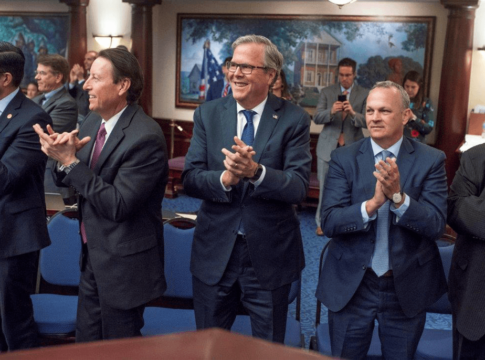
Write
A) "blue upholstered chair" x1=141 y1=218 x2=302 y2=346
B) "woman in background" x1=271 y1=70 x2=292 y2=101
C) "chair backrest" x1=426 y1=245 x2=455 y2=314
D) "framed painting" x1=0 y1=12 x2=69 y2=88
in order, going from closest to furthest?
"blue upholstered chair" x1=141 y1=218 x2=302 y2=346 → "chair backrest" x1=426 y1=245 x2=455 y2=314 → "woman in background" x1=271 y1=70 x2=292 y2=101 → "framed painting" x1=0 y1=12 x2=69 y2=88

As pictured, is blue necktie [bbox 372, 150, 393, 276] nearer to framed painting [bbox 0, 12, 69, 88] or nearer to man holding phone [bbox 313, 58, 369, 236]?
man holding phone [bbox 313, 58, 369, 236]

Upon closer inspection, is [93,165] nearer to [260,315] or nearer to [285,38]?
[260,315]

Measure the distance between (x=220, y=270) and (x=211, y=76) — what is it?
7595 mm

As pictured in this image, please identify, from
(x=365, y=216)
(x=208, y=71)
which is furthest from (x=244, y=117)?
(x=208, y=71)

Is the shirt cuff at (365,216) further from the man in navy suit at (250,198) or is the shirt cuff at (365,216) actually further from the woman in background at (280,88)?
the woman in background at (280,88)

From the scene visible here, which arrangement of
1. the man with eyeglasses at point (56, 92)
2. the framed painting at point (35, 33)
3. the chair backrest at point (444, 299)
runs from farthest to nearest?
the framed painting at point (35, 33) < the man with eyeglasses at point (56, 92) < the chair backrest at point (444, 299)

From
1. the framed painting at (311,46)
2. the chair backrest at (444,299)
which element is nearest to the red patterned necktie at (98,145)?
the chair backrest at (444,299)

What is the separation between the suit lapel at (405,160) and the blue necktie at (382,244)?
0.45ft

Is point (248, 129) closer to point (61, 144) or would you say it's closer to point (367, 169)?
point (367, 169)

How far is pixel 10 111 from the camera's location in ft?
10.3

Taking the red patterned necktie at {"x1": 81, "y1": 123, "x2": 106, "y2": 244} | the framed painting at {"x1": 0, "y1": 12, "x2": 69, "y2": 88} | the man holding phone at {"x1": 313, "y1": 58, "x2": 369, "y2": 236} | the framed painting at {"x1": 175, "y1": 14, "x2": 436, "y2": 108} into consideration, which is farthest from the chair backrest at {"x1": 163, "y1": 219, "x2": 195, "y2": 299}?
the framed painting at {"x1": 0, "y1": 12, "x2": 69, "y2": 88}

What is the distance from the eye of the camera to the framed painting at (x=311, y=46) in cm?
893

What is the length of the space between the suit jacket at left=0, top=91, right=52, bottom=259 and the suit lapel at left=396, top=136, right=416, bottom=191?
1700 millimetres

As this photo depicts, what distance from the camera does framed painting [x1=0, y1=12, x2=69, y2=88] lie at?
447 inches
